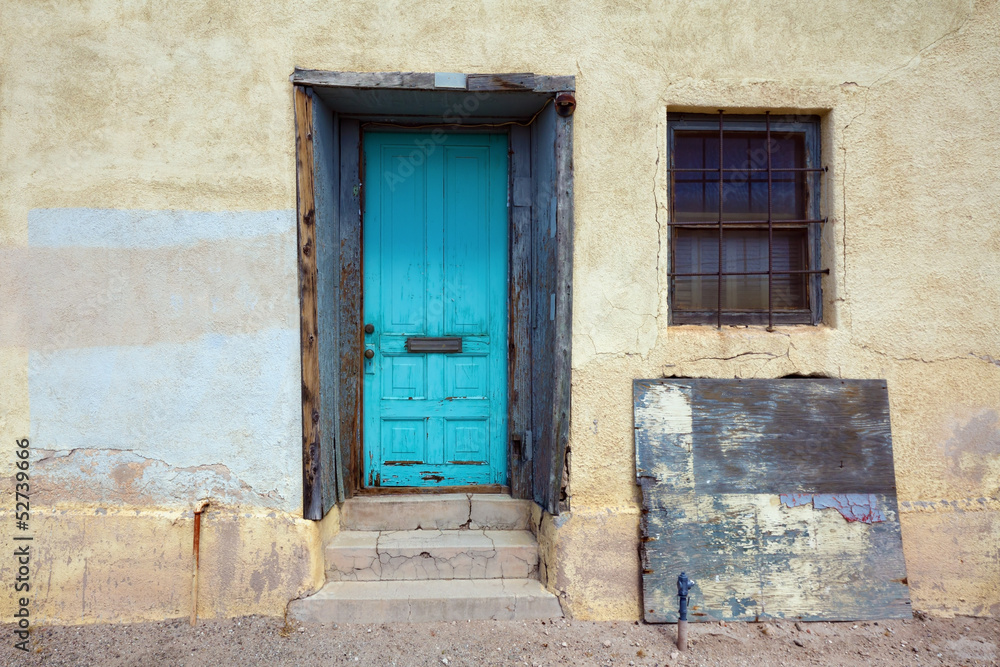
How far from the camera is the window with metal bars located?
310 centimetres

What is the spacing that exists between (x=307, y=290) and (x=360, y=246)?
1.66 feet

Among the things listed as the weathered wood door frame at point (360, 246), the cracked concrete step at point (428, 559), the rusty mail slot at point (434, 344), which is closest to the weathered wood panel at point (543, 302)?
the weathered wood door frame at point (360, 246)

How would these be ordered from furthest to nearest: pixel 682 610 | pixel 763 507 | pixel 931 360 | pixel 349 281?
pixel 349 281 → pixel 931 360 → pixel 763 507 → pixel 682 610

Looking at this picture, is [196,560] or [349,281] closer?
[196,560]

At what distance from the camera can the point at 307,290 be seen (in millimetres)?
2859

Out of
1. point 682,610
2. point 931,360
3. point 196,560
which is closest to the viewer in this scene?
point 682,610

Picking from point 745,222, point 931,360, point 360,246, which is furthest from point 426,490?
point 931,360

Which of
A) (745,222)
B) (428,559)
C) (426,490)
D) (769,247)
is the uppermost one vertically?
(745,222)

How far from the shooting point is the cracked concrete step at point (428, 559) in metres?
2.99

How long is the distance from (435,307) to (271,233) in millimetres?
958

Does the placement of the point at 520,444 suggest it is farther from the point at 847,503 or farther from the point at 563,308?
the point at 847,503

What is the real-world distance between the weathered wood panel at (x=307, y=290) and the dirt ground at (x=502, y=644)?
62 cm

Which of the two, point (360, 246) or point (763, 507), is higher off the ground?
point (360, 246)

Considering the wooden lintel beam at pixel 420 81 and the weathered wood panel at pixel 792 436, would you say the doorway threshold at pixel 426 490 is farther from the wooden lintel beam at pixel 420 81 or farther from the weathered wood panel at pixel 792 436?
the wooden lintel beam at pixel 420 81
